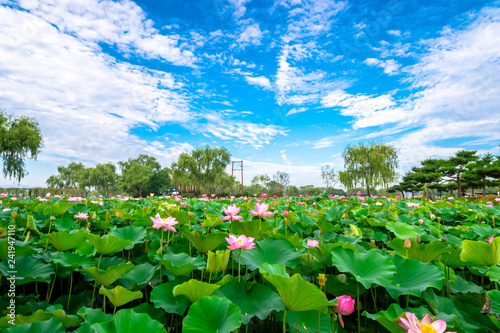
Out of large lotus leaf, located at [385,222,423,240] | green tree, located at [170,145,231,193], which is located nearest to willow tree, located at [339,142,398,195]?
green tree, located at [170,145,231,193]

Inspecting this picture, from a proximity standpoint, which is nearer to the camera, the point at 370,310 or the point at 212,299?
the point at 212,299

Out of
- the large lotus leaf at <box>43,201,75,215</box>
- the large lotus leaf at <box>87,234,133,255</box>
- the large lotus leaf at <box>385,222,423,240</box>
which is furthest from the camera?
the large lotus leaf at <box>43,201,75,215</box>

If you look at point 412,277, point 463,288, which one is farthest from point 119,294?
point 463,288

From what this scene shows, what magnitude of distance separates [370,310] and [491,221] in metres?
2.65

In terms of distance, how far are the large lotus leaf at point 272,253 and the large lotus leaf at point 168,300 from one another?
301 millimetres

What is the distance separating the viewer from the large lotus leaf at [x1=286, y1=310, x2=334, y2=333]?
37.1 inches

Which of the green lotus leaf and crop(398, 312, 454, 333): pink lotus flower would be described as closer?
crop(398, 312, 454, 333): pink lotus flower

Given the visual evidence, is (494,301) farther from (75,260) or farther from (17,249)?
(17,249)

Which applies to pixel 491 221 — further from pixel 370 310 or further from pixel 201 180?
pixel 201 180

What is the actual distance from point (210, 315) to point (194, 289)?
0.11 meters

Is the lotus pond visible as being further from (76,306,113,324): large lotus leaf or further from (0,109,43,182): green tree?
(0,109,43,182): green tree

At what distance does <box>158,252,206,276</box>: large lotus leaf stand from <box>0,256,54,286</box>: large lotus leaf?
21.1 inches

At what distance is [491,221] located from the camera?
285cm

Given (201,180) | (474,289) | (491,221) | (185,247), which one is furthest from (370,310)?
(201,180)
